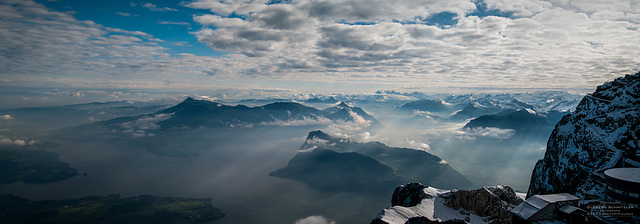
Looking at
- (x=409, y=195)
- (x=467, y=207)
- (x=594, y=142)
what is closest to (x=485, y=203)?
(x=467, y=207)

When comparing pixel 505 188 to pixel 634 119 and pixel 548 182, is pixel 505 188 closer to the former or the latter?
pixel 548 182

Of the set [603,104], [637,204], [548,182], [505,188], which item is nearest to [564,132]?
[603,104]

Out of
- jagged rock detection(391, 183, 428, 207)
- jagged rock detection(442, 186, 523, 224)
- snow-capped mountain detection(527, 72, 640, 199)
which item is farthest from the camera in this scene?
jagged rock detection(391, 183, 428, 207)

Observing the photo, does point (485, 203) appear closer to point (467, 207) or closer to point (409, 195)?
point (467, 207)

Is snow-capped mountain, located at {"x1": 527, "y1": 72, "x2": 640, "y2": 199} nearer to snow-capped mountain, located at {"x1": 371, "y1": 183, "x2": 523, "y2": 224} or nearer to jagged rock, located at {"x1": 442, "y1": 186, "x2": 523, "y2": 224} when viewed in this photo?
snow-capped mountain, located at {"x1": 371, "y1": 183, "x2": 523, "y2": 224}

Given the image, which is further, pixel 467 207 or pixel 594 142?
pixel 594 142

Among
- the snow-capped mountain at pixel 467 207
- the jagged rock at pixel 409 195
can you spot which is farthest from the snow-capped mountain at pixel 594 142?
the jagged rock at pixel 409 195

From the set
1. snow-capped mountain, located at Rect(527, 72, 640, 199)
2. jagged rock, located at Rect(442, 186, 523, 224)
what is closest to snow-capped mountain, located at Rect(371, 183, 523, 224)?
jagged rock, located at Rect(442, 186, 523, 224)
